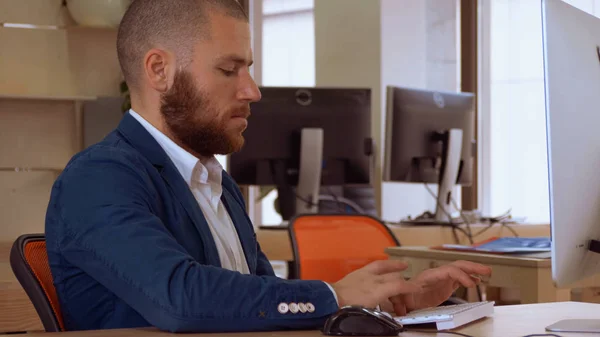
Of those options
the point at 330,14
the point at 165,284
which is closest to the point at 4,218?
the point at 330,14

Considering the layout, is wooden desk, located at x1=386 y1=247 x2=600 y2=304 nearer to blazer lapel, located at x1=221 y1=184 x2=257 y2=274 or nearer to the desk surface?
the desk surface

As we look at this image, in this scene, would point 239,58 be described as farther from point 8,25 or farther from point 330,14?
point 330,14

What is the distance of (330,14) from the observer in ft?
18.6

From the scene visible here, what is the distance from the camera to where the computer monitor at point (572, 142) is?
123cm

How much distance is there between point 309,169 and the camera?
11.5ft

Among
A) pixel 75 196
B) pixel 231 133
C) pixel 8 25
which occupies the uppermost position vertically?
pixel 8 25

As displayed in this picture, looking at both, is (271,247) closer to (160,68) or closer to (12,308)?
(12,308)

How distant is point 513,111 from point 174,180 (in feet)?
15.7

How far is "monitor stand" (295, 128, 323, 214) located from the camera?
3.46 m

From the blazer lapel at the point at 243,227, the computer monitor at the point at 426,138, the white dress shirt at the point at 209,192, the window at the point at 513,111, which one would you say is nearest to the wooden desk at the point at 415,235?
the computer monitor at the point at 426,138

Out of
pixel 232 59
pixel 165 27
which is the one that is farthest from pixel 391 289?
pixel 165 27

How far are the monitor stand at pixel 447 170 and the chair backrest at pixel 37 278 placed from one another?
250 centimetres

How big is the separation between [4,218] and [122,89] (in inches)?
34.2

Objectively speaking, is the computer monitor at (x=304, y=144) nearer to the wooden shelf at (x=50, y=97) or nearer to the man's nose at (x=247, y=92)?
the wooden shelf at (x=50, y=97)
